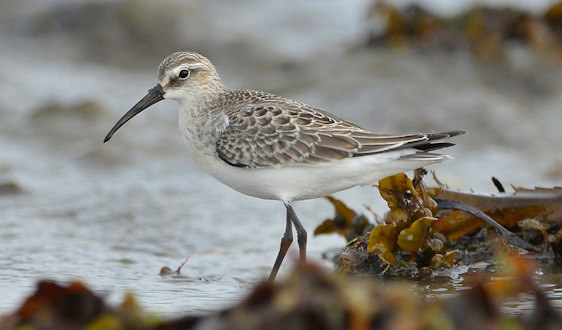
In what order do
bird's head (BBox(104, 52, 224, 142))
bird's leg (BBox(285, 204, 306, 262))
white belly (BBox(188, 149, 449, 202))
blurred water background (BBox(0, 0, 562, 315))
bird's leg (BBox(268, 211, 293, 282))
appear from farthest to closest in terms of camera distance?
blurred water background (BBox(0, 0, 562, 315)), bird's head (BBox(104, 52, 224, 142)), bird's leg (BBox(285, 204, 306, 262)), bird's leg (BBox(268, 211, 293, 282)), white belly (BBox(188, 149, 449, 202))

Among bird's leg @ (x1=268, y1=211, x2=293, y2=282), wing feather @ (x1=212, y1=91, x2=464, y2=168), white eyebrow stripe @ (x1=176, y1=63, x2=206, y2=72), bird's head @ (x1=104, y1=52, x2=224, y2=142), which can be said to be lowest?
bird's leg @ (x1=268, y1=211, x2=293, y2=282)

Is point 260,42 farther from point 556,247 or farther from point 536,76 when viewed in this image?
point 556,247

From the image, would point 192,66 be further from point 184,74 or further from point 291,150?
point 291,150

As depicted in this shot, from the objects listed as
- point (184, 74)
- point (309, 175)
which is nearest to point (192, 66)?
point (184, 74)

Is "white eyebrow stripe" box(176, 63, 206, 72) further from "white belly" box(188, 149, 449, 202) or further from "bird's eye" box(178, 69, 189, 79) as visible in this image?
"white belly" box(188, 149, 449, 202)

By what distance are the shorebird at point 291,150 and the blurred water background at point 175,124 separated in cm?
66

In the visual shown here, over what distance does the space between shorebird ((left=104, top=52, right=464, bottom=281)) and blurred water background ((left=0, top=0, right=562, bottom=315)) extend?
659 millimetres

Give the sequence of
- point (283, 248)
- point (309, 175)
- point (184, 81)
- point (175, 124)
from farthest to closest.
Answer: point (175, 124)
point (184, 81)
point (283, 248)
point (309, 175)

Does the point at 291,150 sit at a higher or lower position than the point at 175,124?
lower

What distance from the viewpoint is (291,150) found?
228 inches

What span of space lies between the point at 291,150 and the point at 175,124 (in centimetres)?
508

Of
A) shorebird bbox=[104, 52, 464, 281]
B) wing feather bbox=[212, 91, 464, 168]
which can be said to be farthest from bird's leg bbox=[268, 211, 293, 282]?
wing feather bbox=[212, 91, 464, 168]

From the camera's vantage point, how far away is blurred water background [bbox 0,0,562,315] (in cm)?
655

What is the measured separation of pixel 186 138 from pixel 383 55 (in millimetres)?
5145
